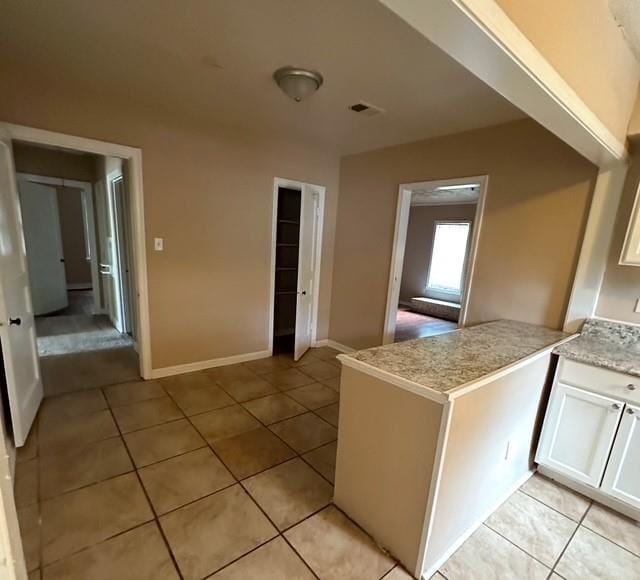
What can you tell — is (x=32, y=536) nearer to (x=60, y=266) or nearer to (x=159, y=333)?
(x=159, y=333)

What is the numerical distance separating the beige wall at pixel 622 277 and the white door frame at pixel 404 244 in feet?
3.00

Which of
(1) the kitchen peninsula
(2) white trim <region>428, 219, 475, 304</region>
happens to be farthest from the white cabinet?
(2) white trim <region>428, 219, 475, 304</region>

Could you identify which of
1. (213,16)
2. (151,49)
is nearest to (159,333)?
(151,49)

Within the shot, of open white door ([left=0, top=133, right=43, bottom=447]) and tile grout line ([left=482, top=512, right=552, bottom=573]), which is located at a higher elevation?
open white door ([left=0, top=133, right=43, bottom=447])

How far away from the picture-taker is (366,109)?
2.62 meters

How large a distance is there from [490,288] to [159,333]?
313 cm

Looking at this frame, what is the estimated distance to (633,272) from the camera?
7.33 ft

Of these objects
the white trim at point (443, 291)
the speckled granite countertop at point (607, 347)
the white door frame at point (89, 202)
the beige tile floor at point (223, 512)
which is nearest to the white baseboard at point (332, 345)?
the beige tile floor at point (223, 512)

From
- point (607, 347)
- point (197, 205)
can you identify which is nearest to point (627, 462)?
point (607, 347)

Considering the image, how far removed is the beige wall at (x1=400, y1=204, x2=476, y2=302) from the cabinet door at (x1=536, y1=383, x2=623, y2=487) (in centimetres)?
587

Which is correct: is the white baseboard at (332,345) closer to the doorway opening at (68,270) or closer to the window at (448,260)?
the doorway opening at (68,270)

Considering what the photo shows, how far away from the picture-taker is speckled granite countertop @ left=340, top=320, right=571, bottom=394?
146 centimetres

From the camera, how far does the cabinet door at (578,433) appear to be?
1.87m

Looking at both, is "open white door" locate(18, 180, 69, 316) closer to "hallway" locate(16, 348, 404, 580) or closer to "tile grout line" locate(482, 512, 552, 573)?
"hallway" locate(16, 348, 404, 580)
